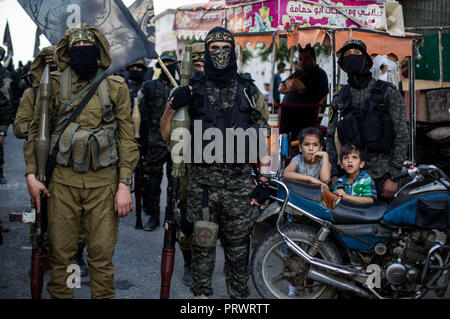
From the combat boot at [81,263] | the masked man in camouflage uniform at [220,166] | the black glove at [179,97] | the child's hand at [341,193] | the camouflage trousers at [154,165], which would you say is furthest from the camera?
the camouflage trousers at [154,165]

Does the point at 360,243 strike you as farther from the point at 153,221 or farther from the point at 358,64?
the point at 153,221

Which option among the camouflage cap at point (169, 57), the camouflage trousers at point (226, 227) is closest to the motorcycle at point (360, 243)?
the camouflage trousers at point (226, 227)

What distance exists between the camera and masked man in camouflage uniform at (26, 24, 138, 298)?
10.8 feet

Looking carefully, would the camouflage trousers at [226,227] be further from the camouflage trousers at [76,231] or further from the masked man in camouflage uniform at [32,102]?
the masked man in camouflage uniform at [32,102]

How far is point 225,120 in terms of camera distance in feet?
12.0

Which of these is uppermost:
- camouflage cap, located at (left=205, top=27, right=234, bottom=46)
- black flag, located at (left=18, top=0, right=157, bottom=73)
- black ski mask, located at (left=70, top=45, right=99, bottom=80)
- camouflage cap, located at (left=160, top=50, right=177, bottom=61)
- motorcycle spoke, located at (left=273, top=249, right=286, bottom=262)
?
camouflage cap, located at (left=160, top=50, right=177, bottom=61)

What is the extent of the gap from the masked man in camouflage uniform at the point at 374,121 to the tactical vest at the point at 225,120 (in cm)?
132

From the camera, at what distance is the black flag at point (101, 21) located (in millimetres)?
3914

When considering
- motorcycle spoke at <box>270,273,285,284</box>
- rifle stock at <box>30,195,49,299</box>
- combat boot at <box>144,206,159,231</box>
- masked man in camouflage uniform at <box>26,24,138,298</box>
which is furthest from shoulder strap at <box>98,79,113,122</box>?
combat boot at <box>144,206,159,231</box>

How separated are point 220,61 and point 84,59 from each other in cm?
95

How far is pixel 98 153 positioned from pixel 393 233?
90.3 inches

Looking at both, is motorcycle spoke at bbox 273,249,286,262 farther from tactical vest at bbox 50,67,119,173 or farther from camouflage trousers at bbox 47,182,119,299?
tactical vest at bbox 50,67,119,173

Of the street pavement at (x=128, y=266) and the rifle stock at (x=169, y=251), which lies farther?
the street pavement at (x=128, y=266)
